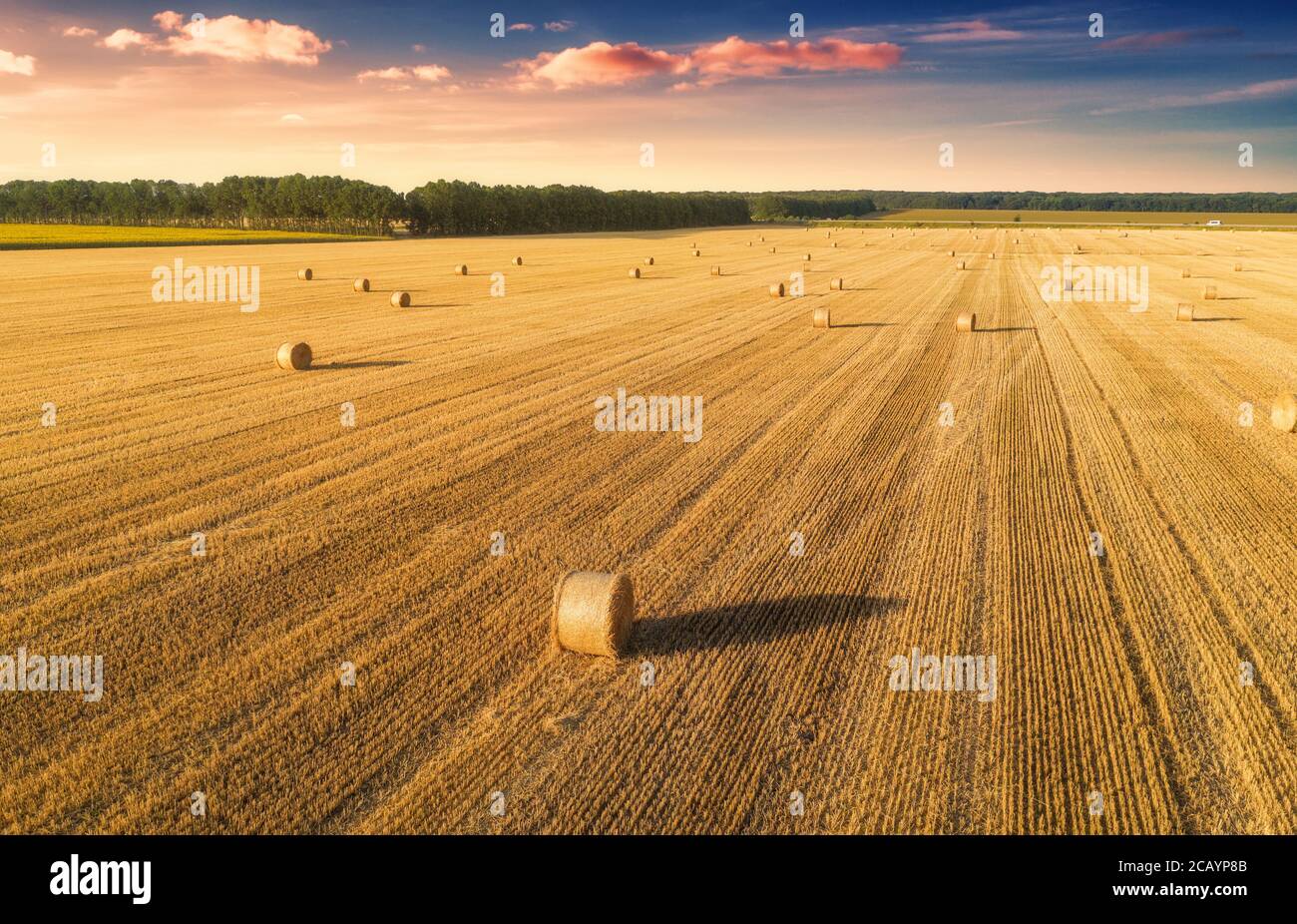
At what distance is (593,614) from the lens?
296 inches

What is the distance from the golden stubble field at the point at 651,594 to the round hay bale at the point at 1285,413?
0.36 meters

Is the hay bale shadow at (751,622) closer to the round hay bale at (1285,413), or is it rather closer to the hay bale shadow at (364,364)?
the round hay bale at (1285,413)

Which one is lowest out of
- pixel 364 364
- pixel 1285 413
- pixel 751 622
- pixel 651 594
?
pixel 751 622

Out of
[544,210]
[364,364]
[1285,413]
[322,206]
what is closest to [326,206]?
[322,206]

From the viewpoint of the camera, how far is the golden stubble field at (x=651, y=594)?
587cm

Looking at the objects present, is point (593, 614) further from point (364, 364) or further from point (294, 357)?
point (364, 364)

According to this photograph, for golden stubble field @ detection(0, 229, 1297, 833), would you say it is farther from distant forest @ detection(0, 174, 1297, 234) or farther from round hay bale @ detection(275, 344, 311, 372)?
distant forest @ detection(0, 174, 1297, 234)

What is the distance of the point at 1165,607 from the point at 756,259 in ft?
175

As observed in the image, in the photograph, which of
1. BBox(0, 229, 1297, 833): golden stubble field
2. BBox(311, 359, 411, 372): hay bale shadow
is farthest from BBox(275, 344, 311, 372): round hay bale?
BBox(0, 229, 1297, 833): golden stubble field

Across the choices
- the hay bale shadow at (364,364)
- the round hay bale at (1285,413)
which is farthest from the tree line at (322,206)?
the round hay bale at (1285,413)

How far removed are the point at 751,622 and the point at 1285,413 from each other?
12443 millimetres

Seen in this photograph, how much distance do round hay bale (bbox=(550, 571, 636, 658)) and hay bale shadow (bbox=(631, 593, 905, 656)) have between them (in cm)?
36

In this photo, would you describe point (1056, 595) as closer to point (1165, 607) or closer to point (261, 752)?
point (1165, 607)
